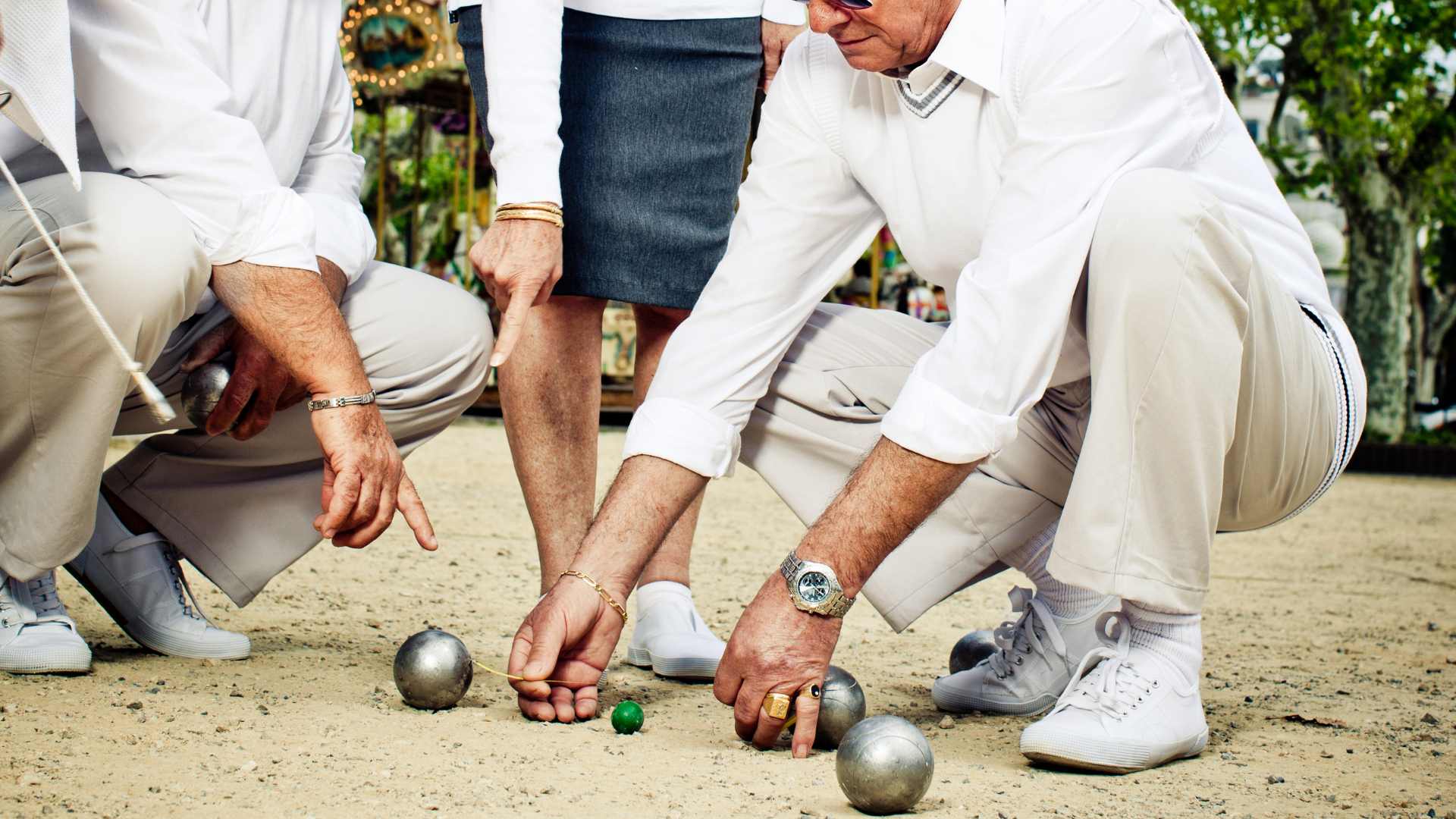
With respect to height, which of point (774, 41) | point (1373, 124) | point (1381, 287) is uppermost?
point (774, 41)

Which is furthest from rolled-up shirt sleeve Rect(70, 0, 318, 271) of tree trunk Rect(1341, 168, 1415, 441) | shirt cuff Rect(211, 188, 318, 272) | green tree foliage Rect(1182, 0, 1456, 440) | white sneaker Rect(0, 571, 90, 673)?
tree trunk Rect(1341, 168, 1415, 441)

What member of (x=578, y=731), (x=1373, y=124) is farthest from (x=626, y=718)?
(x=1373, y=124)

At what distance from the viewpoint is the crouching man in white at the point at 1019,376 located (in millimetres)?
2070

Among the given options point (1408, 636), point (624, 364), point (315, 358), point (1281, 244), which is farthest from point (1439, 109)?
point (315, 358)

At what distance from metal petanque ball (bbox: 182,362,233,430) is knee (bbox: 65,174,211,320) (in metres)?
0.19

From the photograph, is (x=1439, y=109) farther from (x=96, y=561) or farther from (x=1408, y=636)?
(x=96, y=561)

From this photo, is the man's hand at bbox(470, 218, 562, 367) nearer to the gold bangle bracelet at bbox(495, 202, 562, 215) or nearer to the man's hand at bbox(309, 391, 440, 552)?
the gold bangle bracelet at bbox(495, 202, 562, 215)

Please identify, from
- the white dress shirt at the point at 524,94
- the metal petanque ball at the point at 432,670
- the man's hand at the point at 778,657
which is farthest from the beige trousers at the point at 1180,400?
the white dress shirt at the point at 524,94

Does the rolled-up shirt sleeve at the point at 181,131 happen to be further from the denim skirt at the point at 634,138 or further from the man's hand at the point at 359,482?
the denim skirt at the point at 634,138

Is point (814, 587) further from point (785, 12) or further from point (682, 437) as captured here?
point (785, 12)

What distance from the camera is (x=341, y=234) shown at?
277 centimetres

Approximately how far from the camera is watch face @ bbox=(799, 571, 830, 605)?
2.06 meters

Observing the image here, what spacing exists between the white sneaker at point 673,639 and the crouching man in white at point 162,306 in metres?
0.64

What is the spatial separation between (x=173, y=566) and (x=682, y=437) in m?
1.11
